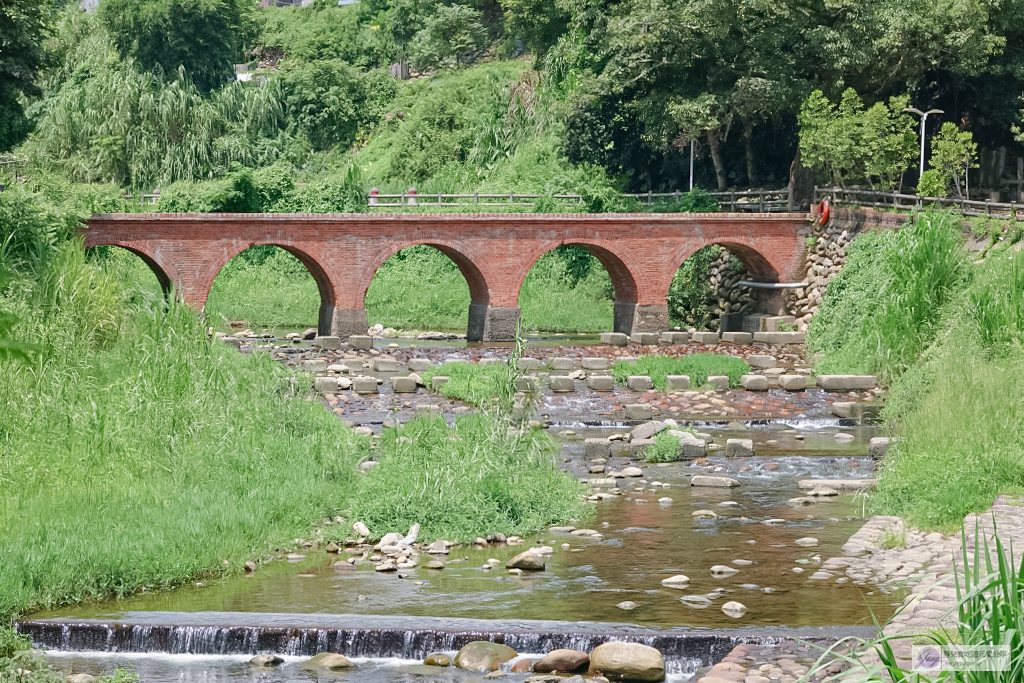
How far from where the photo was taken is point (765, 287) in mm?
39844

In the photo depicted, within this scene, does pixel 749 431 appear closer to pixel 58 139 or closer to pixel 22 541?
pixel 22 541

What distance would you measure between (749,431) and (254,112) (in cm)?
3720

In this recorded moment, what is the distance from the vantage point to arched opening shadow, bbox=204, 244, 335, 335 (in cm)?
4281

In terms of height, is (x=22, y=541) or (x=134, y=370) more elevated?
(x=134, y=370)

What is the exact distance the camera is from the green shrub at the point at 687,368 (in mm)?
29188

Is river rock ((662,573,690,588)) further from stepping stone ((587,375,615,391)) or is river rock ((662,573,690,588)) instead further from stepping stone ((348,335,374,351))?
stepping stone ((348,335,374,351))

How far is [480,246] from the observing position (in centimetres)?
3762

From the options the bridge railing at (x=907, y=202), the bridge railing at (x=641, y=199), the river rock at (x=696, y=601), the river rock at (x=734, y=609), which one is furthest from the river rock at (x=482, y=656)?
the bridge railing at (x=641, y=199)

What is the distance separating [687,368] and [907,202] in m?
13.7

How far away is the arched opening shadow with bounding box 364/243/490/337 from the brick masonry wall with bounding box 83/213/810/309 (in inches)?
137

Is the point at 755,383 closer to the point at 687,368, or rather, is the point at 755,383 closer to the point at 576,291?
the point at 687,368

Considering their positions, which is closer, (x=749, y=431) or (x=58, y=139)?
(x=749, y=431)

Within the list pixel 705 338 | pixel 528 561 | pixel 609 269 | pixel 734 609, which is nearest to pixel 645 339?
pixel 705 338

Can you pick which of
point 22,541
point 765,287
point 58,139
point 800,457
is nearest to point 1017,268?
point 800,457
